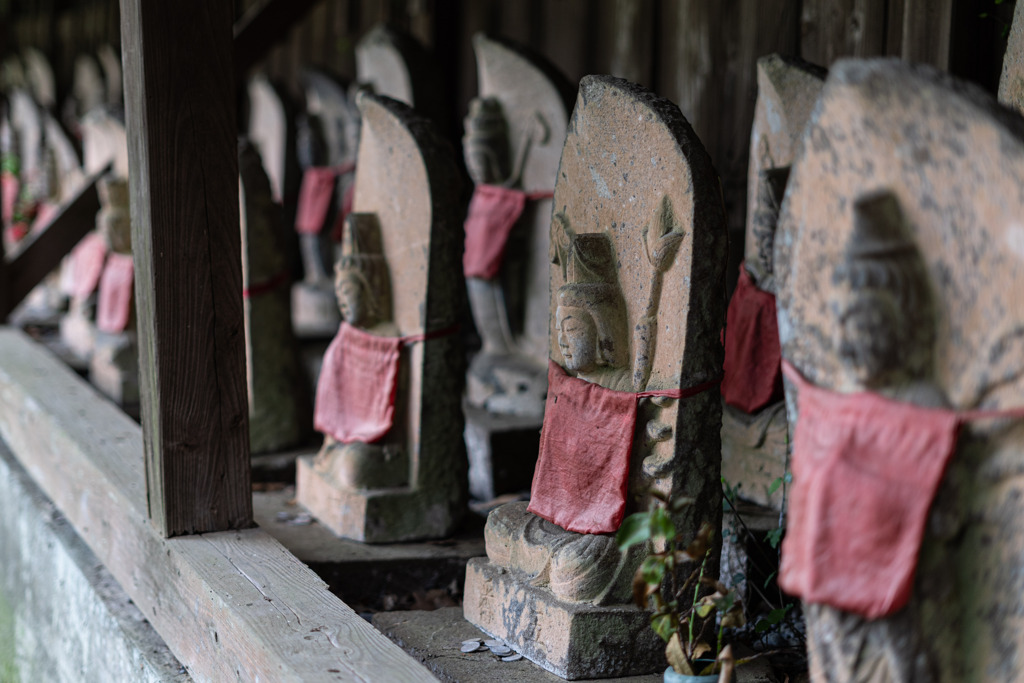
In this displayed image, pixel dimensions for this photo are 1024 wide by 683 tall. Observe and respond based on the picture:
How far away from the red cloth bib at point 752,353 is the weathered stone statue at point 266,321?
6.07 ft

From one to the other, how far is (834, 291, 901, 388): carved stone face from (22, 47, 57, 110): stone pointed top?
10.4 meters

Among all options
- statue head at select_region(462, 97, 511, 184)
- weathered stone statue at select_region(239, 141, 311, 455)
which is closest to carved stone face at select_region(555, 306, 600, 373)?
statue head at select_region(462, 97, 511, 184)

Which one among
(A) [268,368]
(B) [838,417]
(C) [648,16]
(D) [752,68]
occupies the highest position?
(C) [648,16]

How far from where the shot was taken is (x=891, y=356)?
1.69 metres

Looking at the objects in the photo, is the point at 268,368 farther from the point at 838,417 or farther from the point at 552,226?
the point at 838,417

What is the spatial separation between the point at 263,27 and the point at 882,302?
4505mm

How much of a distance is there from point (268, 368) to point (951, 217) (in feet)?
10.2

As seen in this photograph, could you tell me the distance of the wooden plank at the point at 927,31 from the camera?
125 inches

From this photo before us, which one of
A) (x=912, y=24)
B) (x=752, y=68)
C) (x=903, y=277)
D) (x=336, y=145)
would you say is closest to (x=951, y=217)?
(x=903, y=277)

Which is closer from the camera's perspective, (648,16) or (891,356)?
(891,356)

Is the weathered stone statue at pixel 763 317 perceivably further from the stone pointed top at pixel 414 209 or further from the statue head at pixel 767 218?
→ the stone pointed top at pixel 414 209

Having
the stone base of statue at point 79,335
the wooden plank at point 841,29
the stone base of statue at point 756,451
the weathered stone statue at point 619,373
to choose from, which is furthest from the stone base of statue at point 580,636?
the stone base of statue at point 79,335

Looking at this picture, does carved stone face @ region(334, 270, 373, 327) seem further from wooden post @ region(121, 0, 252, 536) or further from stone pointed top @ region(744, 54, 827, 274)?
stone pointed top @ region(744, 54, 827, 274)

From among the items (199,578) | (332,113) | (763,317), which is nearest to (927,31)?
(763,317)
